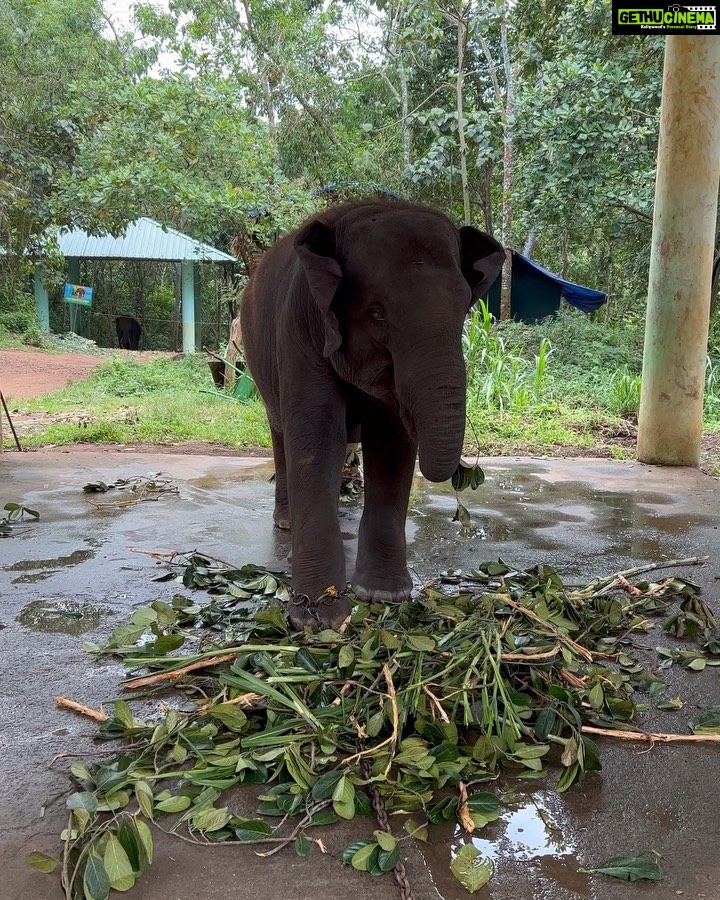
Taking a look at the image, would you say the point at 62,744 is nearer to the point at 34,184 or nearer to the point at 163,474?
the point at 163,474

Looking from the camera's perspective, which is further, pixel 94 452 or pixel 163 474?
pixel 94 452

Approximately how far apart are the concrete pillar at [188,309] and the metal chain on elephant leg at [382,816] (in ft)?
76.4

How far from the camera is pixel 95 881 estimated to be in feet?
6.18

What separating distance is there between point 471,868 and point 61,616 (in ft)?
8.08

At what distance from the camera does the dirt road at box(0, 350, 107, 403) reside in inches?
656

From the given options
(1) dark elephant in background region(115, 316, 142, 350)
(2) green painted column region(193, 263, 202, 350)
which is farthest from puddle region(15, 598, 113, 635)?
(1) dark elephant in background region(115, 316, 142, 350)

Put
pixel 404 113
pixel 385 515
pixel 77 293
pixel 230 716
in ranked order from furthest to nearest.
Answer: pixel 77 293, pixel 404 113, pixel 385 515, pixel 230 716

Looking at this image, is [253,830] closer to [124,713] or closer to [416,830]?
[416,830]

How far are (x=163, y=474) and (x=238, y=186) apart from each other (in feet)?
21.4

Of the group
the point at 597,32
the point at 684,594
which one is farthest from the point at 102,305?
the point at 684,594

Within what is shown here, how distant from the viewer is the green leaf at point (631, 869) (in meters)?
1.99

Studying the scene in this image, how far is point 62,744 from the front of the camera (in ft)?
8.65

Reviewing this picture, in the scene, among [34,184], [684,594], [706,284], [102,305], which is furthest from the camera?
[102,305]

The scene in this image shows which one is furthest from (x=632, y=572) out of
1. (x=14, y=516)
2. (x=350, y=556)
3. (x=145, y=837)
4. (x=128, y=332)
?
(x=128, y=332)
